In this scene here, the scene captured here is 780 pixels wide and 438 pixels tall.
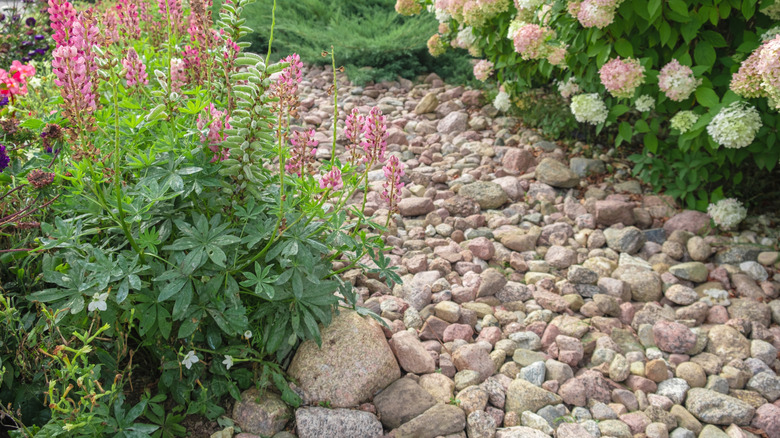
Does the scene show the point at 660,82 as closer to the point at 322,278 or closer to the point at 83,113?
the point at 322,278

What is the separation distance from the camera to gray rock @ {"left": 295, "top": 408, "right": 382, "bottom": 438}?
75.7 inches

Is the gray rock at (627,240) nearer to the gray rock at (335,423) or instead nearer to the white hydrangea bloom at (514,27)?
the white hydrangea bloom at (514,27)

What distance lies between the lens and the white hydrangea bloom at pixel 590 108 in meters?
3.53

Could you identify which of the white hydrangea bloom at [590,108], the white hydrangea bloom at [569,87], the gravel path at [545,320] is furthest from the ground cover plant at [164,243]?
the white hydrangea bloom at [569,87]

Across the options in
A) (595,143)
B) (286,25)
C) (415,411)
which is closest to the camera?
(415,411)

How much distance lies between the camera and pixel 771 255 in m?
3.01

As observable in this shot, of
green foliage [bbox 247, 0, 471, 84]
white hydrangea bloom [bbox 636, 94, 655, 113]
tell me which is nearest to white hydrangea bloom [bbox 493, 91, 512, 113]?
green foliage [bbox 247, 0, 471, 84]

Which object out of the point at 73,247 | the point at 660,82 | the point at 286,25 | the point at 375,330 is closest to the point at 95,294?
the point at 73,247

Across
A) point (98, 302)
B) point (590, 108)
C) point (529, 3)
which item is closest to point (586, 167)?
point (590, 108)

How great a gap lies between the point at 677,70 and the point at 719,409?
176cm

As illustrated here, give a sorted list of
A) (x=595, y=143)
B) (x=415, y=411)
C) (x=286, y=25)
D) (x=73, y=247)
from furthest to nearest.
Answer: (x=286, y=25) → (x=595, y=143) → (x=415, y=411) → (x=73, y=247)

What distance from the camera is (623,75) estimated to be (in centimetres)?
313

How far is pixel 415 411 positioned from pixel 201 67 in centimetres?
150

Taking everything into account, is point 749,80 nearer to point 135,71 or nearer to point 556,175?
point 556,175
